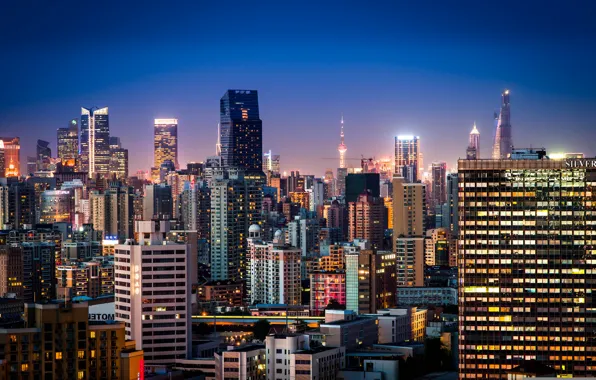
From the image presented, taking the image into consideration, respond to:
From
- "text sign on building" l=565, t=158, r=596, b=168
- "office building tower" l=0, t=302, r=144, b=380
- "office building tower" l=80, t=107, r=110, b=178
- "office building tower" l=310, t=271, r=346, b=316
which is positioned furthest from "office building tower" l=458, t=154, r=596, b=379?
"office building tower" l=80, t=107, r=110, b=178

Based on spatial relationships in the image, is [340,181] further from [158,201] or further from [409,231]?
[409,231]

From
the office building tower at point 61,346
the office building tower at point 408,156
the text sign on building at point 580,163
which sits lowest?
the office building tower at point 61,346

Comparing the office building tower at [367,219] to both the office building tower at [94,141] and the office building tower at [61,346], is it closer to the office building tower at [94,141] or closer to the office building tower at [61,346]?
the office building tower at [94,141]

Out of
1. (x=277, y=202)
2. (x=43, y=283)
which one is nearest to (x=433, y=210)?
(x=277, y=202)

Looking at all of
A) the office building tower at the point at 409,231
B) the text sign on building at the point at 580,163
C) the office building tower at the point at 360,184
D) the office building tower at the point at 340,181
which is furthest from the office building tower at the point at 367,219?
the text sign on building at the point at 580,163

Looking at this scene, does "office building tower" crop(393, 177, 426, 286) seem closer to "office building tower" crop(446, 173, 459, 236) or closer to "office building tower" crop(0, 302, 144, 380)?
"office building tower" crop(446, 173, 459, 236)

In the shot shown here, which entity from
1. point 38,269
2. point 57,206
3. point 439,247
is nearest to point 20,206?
point 57,206
